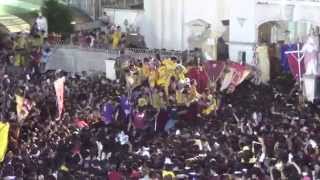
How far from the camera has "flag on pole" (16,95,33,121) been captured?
2408cm

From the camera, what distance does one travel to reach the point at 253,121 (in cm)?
2325

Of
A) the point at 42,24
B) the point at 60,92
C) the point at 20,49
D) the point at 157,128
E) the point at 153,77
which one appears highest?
the point at 42,24

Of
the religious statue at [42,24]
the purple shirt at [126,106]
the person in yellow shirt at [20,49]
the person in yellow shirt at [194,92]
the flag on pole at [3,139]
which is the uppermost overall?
the religious statue at [42,24]

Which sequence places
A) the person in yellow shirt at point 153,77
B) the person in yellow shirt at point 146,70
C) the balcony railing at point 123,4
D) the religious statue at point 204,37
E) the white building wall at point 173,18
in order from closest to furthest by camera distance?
1. the person in yellow shirt at point 153,77
2. the person in yellow shirt at point 146,70
3. the religious statue at point 204,37
4. the white building wall at point 173,18
5. the balcony railing at point 123,4

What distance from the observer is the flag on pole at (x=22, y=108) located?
79.0 ft

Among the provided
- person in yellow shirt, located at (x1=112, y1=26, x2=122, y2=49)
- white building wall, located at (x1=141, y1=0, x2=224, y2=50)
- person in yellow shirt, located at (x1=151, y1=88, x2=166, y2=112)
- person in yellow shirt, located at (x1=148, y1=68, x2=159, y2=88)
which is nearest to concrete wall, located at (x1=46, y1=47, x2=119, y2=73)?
person in yellow shirt, located at (x1=112, y1=26, x2=122, y2=49)

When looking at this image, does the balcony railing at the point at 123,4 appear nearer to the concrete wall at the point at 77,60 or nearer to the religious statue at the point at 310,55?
the concrete wall at the point at 77,60

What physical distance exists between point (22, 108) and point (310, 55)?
840 centimetres

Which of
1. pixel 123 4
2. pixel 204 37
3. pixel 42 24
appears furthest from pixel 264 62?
pixel 42 24

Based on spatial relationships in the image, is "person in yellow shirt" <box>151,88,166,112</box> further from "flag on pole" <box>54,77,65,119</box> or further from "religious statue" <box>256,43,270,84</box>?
"religious statue" <box>256,43,270,84</box>

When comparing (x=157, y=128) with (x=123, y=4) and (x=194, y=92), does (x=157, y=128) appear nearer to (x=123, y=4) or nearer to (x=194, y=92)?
(x=194, y=92)

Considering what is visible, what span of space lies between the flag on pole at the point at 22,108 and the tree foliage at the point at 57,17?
406 inches

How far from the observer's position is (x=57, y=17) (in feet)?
113

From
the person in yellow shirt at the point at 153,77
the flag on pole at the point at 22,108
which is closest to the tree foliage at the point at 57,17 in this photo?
the person in yellow shirt at the point at 153,77
